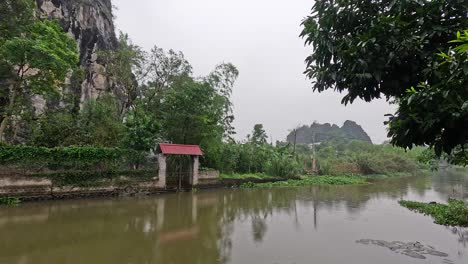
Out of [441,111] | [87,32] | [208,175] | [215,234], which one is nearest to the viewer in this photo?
[441,111]

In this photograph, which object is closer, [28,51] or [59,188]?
[28,51]

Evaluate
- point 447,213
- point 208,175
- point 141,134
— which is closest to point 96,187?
point 141,134

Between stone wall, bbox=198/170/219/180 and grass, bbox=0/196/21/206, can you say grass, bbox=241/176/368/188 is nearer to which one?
stone wall, bbox=198/170/219/180

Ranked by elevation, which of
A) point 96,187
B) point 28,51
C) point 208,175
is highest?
point 28,51

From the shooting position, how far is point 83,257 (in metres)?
5.68

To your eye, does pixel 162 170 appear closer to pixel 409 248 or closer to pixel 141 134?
pixel 141 134

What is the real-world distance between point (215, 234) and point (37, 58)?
33.8 feet

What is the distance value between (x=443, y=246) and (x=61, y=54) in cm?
1502

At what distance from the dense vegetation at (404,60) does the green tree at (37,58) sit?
12.0 meters

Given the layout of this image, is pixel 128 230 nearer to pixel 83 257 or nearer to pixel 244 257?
pixel 83 257

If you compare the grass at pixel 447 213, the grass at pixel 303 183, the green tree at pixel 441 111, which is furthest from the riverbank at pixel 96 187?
the green tree at pixel 441 111

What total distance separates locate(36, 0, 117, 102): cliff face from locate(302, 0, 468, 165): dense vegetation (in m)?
21.2

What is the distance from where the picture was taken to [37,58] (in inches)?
480

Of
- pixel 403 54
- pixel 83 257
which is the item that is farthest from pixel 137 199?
pixel 403 54
